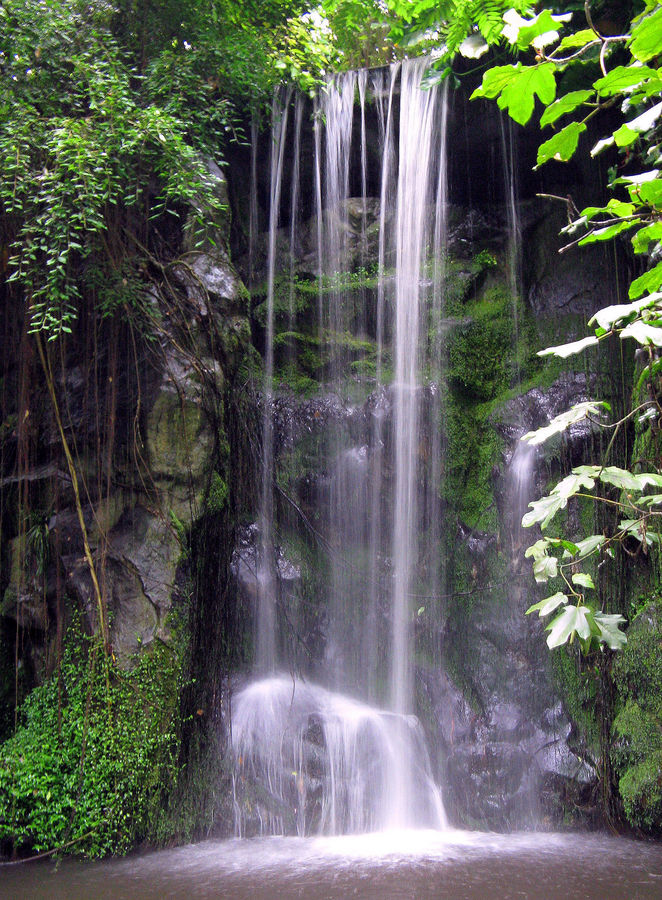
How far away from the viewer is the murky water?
3471mm

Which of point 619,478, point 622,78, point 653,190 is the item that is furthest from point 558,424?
point 622,78

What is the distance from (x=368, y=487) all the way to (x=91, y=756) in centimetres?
298

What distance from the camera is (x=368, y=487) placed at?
6.09 meters

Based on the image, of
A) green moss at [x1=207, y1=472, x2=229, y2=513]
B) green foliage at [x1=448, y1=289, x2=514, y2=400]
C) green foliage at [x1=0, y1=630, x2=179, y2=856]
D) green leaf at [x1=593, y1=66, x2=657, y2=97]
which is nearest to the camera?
green leaf at [x1=593, y1=66, x2=657, y2=97]

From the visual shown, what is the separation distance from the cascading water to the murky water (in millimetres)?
475

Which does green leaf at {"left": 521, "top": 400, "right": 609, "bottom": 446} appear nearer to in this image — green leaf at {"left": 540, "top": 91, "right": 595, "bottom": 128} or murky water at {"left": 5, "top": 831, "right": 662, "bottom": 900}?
green leaf at {"left": 540, "top": 91, "right": 595, "bottom": 128}

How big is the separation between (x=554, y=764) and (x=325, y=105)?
582 centimetres

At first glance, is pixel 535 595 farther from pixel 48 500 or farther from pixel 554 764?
pixel 48 500

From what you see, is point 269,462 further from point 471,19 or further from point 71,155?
point 471,19

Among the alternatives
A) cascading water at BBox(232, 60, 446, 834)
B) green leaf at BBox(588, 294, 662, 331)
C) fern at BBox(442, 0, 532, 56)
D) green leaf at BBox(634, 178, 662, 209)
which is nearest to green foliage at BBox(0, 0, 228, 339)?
cascading water at BBox(232, 60, 446, 834)

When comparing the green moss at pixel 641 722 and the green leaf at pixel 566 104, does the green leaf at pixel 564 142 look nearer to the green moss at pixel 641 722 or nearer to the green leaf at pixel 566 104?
the green leaf at pixel 566 104

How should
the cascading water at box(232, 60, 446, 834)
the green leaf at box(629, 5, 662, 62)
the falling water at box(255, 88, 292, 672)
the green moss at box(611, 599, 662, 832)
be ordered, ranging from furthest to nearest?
the falling water at box(255, 88, 292, 672)
the cascading water at box(232, 60, 446, 834)
the green moss at box(611, 599, 662, 832)
the green leaf at box(629, 5, 662, 62)

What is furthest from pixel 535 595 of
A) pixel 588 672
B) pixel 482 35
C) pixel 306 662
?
pixel 482 35

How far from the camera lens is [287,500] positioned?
6.16 meters
